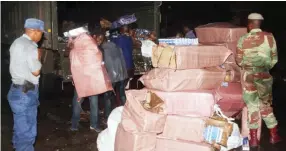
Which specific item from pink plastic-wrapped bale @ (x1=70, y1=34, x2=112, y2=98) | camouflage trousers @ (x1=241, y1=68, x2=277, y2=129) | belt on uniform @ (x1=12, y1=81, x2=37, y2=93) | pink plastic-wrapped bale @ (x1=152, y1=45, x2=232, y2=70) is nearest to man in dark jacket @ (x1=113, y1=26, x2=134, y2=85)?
pink plastic-wrapped bale @ (x1=70, y1=34, x2=112, y2=98)

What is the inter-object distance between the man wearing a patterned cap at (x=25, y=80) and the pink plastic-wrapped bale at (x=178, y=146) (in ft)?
5.16

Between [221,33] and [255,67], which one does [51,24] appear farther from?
[255,67]

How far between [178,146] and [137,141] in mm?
503

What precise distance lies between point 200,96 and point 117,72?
2353 millimetres

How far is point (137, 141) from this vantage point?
3709mm

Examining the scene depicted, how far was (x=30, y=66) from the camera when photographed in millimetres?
3979

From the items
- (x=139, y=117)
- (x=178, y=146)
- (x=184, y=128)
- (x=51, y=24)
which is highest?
(x=51, y=24)

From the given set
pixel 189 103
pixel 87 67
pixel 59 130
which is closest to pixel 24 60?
pixel 87 67

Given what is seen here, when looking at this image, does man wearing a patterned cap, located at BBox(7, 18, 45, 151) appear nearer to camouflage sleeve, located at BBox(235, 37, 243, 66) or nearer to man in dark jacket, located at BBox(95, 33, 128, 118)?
man in dark jacket, located at BBox(95, 33, 128, 118)

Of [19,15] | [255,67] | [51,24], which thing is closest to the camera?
[255,67]

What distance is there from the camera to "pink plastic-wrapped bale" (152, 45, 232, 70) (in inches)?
153

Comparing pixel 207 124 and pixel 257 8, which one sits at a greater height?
pixel 257 8

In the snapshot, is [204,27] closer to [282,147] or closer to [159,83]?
[159,83]

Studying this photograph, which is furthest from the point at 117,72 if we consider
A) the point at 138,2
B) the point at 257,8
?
the point at 257,8
